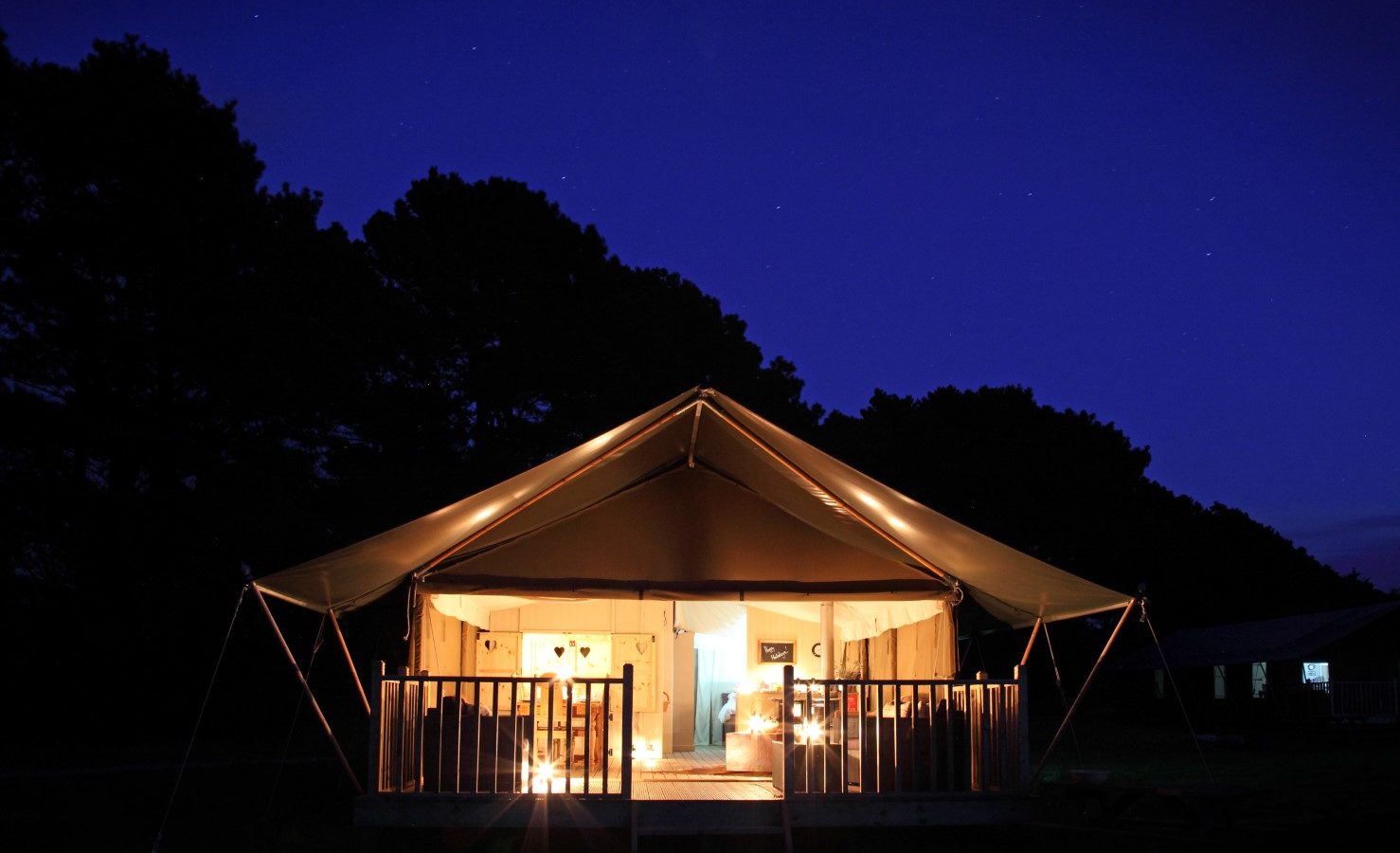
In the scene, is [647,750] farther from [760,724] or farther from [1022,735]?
[1022,735]

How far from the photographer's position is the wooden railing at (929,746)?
8805mm

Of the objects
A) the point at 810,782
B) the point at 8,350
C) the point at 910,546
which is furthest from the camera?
the point at 8,350

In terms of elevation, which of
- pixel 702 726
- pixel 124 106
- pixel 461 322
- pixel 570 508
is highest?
pixel 124 106

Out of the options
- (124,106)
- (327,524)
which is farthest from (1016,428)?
(124,106)

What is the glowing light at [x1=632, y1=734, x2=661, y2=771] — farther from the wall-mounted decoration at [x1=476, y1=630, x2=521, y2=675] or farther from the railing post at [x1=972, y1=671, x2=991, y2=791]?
the railing post at [x1=972, y1=671, x2=991, y2=791]

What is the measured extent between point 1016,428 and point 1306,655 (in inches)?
416

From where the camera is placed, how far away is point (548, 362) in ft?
80.5

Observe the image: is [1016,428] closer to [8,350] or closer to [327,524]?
[327,524]

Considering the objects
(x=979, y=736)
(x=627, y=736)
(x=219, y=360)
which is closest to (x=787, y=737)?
(x=627, y=736)

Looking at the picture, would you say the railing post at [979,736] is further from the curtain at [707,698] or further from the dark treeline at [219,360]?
the dark treeline at [219,360]

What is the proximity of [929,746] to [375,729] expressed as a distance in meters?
4.00

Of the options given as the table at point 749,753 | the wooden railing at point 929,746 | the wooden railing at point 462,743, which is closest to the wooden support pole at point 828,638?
the table at point 749,753

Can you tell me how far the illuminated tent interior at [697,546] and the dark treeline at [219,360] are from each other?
8323 mm

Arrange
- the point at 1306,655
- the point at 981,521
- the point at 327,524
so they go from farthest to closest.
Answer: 1. the point at 981,521
2. the point at 1306,655
3. the point at 327,524
